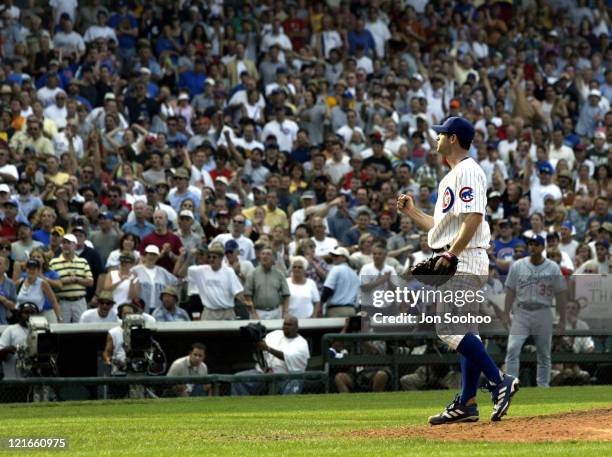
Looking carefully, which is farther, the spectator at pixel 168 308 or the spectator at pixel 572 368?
the spectator at pixel 168 308

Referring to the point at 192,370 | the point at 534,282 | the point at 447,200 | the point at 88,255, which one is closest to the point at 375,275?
the point at 534,282

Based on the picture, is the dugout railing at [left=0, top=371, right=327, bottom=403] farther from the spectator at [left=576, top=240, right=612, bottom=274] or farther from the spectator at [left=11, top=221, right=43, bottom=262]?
the spectator at [left=576, top=240, right=612, bottom=274]

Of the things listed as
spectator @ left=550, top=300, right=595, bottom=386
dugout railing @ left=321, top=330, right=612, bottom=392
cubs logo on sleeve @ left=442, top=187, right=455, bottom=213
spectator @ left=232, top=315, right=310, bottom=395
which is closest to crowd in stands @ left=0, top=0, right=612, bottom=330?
spectator @ left=232, top=315, right=310, bottom=395

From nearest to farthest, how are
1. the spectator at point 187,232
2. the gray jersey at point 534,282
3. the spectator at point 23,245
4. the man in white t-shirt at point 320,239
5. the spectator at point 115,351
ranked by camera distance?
the spectator at point 115,351
the gray jersey at point 534,282
the spectator at point 23,245
the spectator at point 187,232
the man in white t-shirt at point 320,239

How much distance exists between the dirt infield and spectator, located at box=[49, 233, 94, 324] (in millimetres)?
7675

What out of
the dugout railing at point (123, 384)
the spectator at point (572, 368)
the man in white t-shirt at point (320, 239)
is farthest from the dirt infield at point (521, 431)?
the man in white t-shirt at point (320, 239)

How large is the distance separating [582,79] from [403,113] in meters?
4.43

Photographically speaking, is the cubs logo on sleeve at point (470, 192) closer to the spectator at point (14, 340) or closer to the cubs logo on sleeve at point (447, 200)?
the cubs logo on sleeve at point (447, 200)

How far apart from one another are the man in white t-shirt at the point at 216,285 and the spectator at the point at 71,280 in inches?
52.8

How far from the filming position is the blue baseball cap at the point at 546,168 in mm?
21469

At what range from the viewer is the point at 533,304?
15602 mm

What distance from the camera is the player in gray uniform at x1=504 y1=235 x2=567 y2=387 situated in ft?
50.8

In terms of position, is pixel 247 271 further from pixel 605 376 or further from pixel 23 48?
pixel 23 48

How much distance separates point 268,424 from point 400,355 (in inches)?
216
